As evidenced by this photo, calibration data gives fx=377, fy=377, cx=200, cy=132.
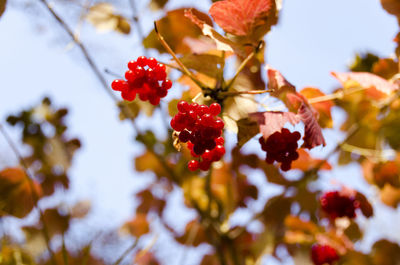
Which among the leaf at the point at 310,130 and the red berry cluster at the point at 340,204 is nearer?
the leaf at the point at 310,130

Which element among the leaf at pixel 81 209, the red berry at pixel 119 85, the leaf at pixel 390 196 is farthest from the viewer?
the leaf at pixel 81 209

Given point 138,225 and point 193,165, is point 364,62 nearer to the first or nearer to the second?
point 193,165

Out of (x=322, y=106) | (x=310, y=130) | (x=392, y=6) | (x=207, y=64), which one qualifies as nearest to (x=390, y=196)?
(x=322, y=106)

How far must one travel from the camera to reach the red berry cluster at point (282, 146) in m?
1.02

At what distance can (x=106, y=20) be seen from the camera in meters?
1.63

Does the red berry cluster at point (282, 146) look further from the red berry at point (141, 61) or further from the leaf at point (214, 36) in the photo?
the red berry at point (141, 61)

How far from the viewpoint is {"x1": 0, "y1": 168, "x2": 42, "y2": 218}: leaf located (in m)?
1.42

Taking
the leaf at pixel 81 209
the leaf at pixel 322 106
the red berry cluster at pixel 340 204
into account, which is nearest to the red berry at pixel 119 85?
the leaf at pixel 322 106

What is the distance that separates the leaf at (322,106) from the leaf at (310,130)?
24 centimetres

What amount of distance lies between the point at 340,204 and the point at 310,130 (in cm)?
75

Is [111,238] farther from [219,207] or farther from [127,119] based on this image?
[127,119]

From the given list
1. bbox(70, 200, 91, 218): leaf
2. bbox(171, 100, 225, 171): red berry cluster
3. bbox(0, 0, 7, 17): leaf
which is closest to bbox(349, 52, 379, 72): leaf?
bbox(171, 100, 225, 171): red berry cluster

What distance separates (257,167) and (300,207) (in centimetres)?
27

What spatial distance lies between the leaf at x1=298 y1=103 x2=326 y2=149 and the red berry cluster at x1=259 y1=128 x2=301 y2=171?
10cm
